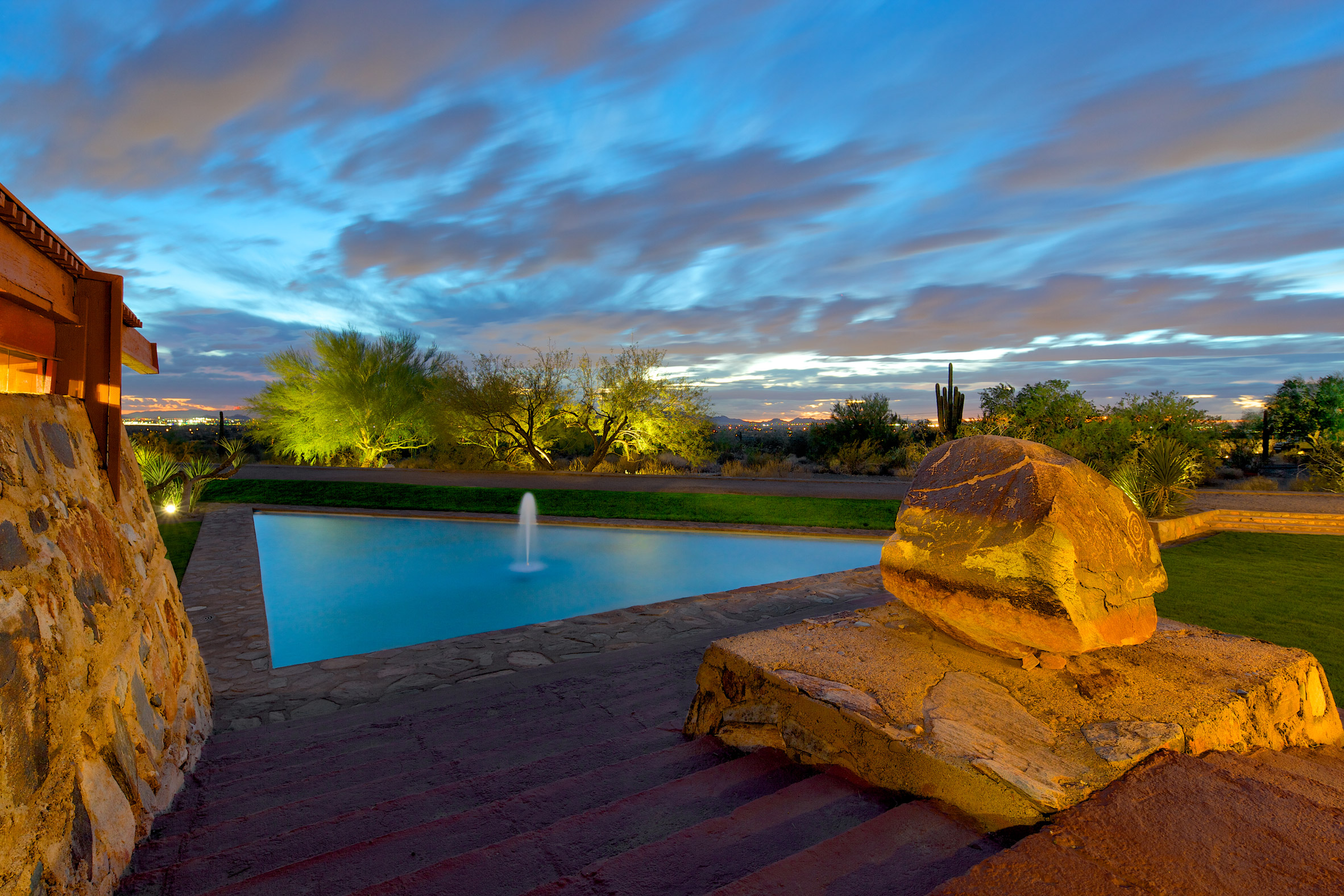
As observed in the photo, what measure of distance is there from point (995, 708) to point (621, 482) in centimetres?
1369

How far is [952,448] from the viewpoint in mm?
3146

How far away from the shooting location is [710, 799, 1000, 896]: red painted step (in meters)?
1.52

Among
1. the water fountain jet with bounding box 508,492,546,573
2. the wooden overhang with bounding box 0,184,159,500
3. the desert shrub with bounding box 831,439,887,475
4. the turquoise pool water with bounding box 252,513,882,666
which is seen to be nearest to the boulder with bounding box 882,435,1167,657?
the wooden overhang with bounding box 0,184,159,500

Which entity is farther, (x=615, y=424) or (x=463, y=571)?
(x=615, y=424)

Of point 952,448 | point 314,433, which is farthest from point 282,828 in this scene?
point 314,433

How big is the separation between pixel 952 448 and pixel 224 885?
127 inches

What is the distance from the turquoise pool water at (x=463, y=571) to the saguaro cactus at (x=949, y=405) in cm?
1099

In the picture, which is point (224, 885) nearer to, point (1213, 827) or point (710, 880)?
point (710, 880)

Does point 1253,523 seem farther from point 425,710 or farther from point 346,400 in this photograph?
point 346,400

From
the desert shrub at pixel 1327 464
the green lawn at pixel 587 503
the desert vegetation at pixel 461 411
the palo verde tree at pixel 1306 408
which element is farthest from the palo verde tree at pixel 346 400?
the palo verde tree at pixel 1306 408

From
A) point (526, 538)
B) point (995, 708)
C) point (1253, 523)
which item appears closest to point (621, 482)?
point (526, 538)

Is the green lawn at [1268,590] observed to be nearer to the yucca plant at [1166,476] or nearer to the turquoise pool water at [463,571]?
the yucca plant at [1166,476]

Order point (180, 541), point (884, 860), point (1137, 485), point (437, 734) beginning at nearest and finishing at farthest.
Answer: point (884, 860) → point (437, 734) → point (180, 541) → point (1137, 485)

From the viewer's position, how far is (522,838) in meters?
1.83
